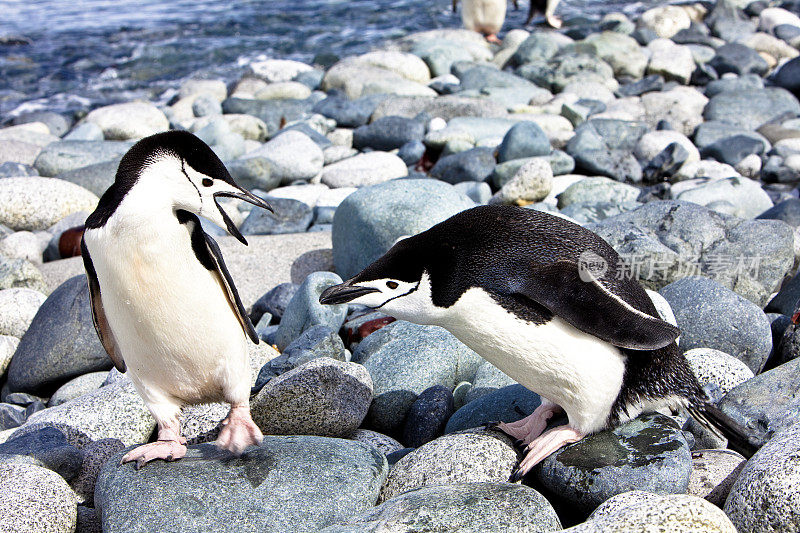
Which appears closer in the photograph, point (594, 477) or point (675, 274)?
point (594, 477)

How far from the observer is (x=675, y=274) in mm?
5074

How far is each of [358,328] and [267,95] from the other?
26.4 ft

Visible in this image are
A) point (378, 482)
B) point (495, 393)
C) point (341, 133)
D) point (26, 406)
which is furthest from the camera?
point (341, 133)

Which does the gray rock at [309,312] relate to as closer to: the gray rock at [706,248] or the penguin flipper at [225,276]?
the penguin flipper at [225,276]

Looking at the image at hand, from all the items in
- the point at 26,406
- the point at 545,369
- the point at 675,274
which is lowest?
the point at 26,406

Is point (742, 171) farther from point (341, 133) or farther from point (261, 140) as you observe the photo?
point (261, 140)

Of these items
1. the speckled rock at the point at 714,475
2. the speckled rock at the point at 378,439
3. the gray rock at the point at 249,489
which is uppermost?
the gray rock at the point at 249,489

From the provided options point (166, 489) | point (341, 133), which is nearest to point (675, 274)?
point (166, 489)

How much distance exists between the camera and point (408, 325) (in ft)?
14.8

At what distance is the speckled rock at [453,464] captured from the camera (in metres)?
3.12

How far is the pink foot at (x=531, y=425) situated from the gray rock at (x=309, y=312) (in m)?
1.72

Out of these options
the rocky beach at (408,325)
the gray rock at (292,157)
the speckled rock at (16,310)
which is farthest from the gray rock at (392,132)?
the speckled rock at (16,310)

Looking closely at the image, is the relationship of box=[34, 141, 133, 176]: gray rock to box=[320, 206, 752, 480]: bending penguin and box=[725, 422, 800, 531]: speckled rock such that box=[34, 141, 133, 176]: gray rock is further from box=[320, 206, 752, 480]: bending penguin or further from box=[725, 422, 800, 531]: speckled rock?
box=[725, 422, 800, 531]: speckled rock

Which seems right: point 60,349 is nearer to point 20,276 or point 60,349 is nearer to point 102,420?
point 102,420
